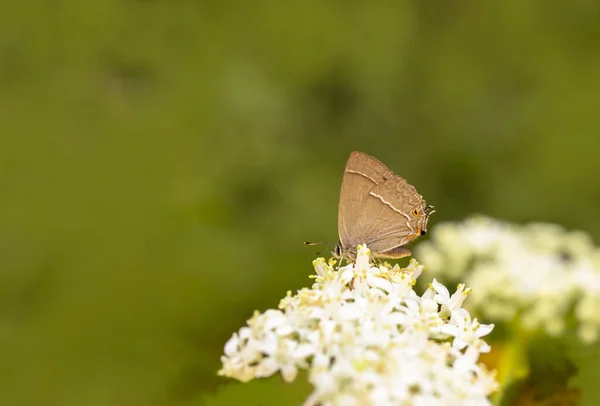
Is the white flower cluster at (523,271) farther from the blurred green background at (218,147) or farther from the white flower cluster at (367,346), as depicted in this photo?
the white flower cluster at (367,346)

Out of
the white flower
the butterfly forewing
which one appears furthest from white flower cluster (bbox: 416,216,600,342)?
the white flower

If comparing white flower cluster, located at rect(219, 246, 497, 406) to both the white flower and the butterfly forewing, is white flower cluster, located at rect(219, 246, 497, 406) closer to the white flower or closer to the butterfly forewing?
the white flower

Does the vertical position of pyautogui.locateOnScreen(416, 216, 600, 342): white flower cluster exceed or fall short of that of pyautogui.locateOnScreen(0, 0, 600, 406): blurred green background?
it falls short

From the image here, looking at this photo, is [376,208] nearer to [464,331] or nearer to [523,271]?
[464,331]

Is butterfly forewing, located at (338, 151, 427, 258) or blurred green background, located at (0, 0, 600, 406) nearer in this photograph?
butterfly forewing, located at (338, 151, 427, 258)

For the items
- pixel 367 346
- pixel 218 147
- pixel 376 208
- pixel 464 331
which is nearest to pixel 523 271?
pixel 376 208

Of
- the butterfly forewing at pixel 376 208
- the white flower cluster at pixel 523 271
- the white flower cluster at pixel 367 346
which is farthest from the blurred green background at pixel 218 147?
the white flower cluster at pixel 367 346
